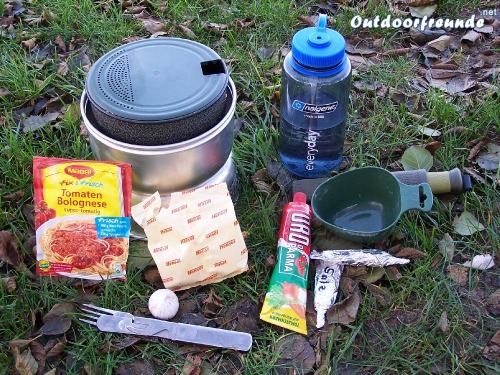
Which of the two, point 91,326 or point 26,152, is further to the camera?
point 26,152

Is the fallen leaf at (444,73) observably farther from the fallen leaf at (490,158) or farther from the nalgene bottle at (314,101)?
the nalgene bottle at (314,101)

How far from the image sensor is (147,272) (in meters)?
1.56

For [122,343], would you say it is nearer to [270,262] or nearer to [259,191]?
[270,262]

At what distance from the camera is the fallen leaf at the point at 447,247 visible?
5.16ft

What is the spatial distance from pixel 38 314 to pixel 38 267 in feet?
0.40

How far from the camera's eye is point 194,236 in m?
1.48

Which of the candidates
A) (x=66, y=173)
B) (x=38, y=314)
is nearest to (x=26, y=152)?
(x=66, y=173)

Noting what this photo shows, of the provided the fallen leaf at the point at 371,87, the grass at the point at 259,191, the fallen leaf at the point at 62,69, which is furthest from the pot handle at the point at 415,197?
the fallen leaf at the point at 62,69

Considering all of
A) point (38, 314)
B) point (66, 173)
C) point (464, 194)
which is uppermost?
point (66, 173)

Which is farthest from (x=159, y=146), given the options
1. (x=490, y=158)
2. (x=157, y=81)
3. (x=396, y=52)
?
(x=396, y=52)

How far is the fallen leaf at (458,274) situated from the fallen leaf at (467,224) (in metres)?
0.12

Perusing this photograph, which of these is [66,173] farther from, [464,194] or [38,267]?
[464,194]

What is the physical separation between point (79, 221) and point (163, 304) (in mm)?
309

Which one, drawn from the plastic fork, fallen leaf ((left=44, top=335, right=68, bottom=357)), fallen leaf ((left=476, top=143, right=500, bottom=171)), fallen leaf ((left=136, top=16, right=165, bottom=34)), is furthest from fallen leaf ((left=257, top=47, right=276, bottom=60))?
fallen leaf ((left=44, top=335, right=68, bottom=357))
